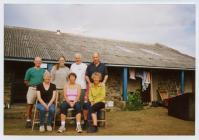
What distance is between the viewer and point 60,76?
8156 mm

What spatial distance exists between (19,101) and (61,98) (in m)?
1.77

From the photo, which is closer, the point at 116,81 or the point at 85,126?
the point at 85,126

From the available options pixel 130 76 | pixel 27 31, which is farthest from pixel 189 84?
pixel 27 31

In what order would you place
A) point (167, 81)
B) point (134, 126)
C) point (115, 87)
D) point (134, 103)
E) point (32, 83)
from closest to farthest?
point (32, 83), point (134, 126), point (134, 103), point (115, 87), point (167, 81)

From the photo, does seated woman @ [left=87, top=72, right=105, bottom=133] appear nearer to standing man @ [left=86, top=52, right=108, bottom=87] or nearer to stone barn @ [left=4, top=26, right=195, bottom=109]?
standing man @ [left=86, top=52, right=108, bottom=87]

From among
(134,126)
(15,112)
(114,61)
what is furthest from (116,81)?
(15,112)

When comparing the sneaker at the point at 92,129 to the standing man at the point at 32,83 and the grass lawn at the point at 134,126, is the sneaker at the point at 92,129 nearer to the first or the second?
the grass lawn at the point at 134,126

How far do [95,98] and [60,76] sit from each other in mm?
938

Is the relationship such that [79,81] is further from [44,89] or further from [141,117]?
[141,117]

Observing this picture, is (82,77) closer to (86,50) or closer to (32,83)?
(32,83)

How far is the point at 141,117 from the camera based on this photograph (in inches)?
353

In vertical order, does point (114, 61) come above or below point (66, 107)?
above

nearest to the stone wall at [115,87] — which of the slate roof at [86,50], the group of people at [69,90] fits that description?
the slate roof at [86,50]

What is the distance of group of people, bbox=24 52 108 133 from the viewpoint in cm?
781
